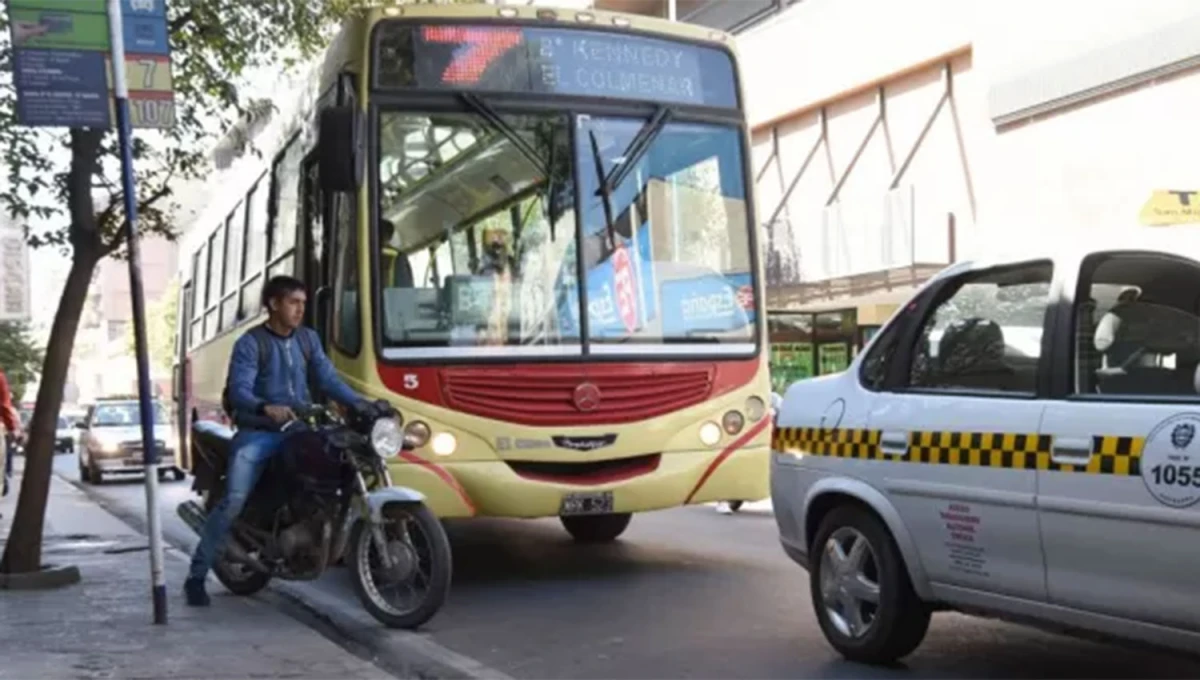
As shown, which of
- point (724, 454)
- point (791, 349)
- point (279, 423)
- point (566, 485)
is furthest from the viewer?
point (791, 349)

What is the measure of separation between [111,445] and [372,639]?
2016cm

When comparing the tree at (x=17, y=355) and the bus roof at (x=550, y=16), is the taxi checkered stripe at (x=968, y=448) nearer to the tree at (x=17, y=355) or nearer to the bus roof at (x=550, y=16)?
the bus roof at (x=550, y=16)

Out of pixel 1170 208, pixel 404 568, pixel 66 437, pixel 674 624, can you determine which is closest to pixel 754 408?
pixel 674 624

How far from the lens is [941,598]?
18.8 feet

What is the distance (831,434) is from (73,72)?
174 inches

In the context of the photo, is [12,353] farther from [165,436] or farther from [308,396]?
[308,396]

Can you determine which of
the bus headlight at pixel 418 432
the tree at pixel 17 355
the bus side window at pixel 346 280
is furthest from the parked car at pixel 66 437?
the bus headlight at pixel 418 432

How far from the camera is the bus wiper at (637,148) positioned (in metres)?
8.98

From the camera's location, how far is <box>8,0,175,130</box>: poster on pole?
7.61 metres

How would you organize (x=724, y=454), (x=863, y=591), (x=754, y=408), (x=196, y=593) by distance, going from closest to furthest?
(x=863, y=591) < (x=196, y=593) < (x=724, y=454) < (x=754, y=408)

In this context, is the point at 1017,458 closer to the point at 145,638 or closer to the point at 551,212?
the point at 551,212

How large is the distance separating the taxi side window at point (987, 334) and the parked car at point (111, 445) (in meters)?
20.9

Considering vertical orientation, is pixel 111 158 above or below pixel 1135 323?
above

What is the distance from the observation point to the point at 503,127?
888cm
